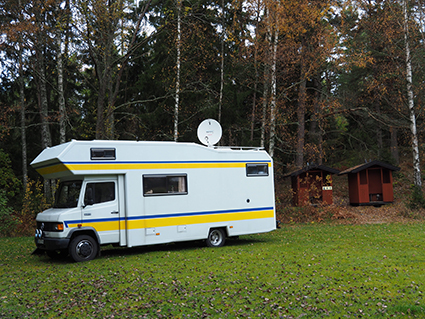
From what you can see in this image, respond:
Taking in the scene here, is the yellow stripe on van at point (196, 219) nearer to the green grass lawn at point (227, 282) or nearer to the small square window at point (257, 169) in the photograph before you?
the green grass lawn at point (227, 282)

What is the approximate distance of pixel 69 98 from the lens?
2567 cm

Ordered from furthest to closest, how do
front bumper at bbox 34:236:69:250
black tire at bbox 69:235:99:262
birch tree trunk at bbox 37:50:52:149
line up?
birch tree trunk at bbox 37:50:52:149 < black tire at bbox 69:235:99:262 < front bumper at bbox 34:236:69:250

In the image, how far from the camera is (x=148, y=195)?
1130 centimetres

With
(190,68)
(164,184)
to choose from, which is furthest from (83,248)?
(190,68)

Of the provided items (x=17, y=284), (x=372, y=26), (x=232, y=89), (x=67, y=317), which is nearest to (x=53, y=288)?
(x=17, y=284)

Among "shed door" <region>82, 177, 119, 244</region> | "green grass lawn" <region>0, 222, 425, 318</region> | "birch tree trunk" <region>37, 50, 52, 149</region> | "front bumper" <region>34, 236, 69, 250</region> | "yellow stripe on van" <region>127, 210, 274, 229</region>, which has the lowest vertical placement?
"green grass lawn" <region>0, 222, 425, 318</region>

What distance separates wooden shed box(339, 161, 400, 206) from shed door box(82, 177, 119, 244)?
1484cm

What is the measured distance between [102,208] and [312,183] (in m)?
13.4

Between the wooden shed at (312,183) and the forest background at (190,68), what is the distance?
3.09 ft

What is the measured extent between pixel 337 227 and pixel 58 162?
36.3 ft

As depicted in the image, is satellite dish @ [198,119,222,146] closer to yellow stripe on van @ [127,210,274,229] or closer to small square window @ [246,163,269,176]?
small square window @ [246,163,269,176]

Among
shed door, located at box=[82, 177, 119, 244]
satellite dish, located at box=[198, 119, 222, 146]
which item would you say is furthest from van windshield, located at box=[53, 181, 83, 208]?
satellite dish, located at box=[198, 119, 222, 146]

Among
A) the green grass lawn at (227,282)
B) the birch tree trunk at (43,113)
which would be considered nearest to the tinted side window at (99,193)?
the green grass lawn at (227,282)

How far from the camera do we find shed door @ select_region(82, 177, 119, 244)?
10531mm
